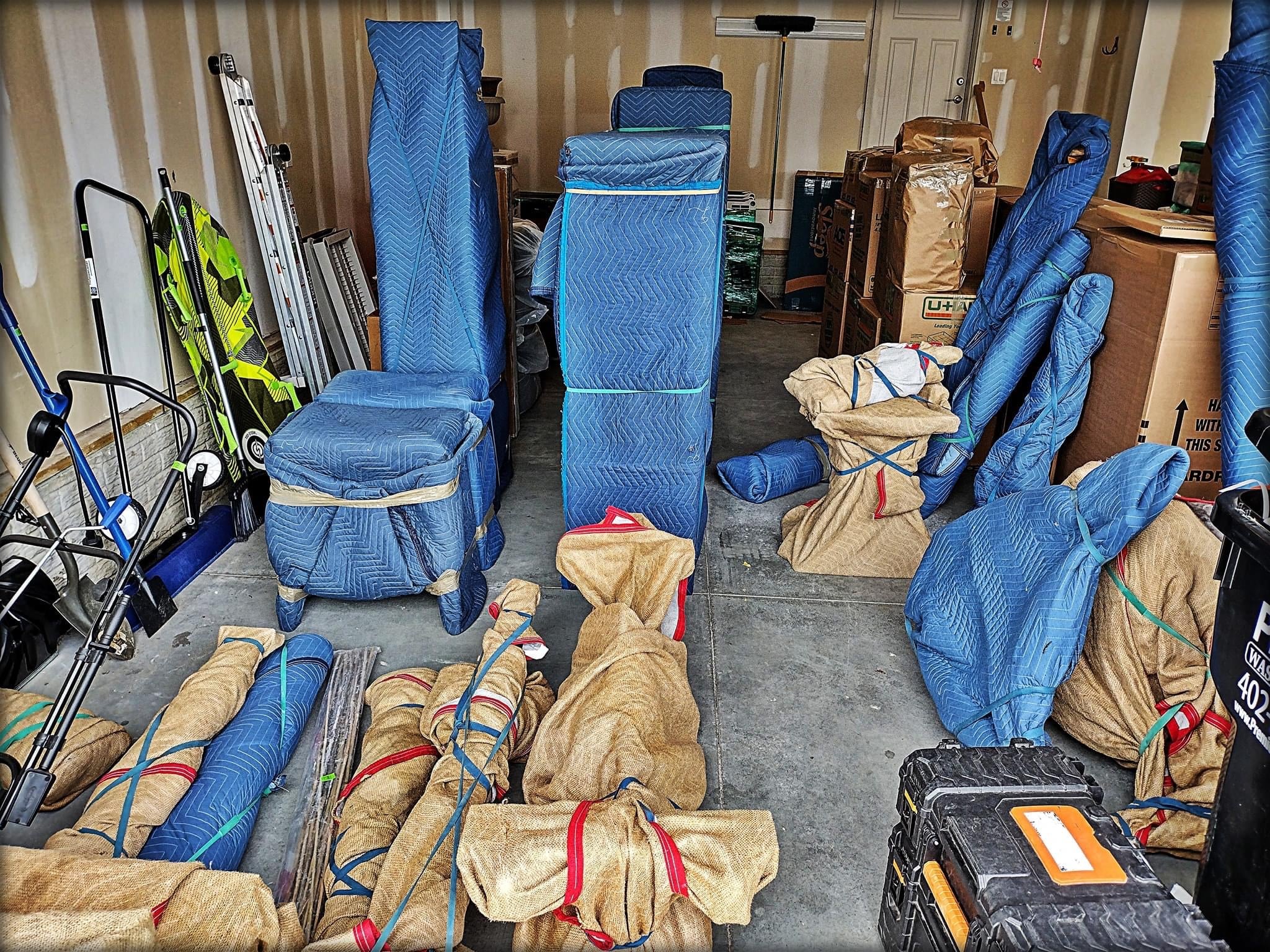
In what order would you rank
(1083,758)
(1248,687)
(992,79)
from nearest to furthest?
(1248,687), (1083,758), (992,79)

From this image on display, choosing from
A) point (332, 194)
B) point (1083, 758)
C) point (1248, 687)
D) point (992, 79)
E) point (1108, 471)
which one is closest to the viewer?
point (1248, 687)

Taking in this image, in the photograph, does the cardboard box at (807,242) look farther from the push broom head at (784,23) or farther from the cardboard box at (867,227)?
the cardboard box at (867,227)

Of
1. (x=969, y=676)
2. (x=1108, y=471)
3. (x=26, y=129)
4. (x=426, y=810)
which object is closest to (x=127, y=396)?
(x=26, y=129)

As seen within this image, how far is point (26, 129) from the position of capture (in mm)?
Result: 2602

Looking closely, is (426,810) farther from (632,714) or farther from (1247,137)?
(1247,137)

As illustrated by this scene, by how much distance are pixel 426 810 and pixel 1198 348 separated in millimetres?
2778

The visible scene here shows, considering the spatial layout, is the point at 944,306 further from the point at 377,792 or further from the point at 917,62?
the point at 917,62

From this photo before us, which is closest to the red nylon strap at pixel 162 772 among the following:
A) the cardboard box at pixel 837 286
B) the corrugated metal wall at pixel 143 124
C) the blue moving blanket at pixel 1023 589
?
the corrugated metal wall at pixel 143 124

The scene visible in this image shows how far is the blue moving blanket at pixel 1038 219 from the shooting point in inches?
136

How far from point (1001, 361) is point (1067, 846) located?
2.59 m

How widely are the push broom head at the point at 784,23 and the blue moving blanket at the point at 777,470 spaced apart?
4.47 meters

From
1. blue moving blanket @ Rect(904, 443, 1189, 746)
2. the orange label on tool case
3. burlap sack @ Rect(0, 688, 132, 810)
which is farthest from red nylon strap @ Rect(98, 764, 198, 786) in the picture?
blue moving blanket @ Rect(904, 443, 1189, 746)

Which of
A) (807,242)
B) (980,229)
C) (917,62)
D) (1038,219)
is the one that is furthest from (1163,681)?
(917,62)

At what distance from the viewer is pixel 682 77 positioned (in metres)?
5.44
